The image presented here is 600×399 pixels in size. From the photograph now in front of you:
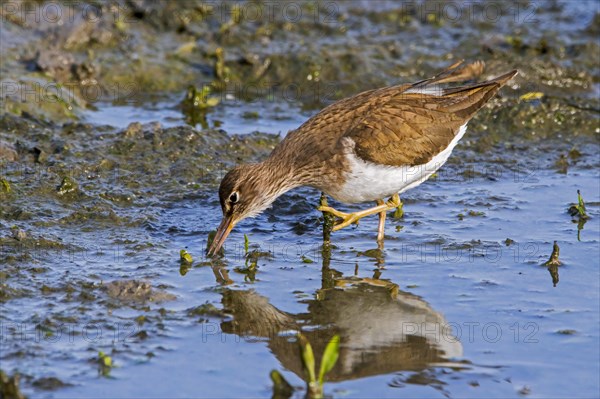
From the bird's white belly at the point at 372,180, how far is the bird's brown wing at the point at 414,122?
60 millimetres

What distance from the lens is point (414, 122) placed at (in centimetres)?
947

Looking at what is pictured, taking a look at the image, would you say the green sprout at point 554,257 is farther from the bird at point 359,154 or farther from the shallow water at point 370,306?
the bird at point 359,154

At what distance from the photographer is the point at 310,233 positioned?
989cm

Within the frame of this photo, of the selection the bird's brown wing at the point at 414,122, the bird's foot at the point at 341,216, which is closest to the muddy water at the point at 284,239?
the bird's foot at the point at 341,216

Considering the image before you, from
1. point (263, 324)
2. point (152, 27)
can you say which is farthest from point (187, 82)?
point (263, 324)

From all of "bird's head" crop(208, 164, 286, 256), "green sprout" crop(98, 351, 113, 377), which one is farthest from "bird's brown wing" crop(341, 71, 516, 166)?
"green sprout" crop(98, 351, 113, 377)

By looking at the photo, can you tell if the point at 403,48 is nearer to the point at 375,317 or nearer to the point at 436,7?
the point at 436,7

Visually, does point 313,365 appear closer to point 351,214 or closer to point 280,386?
point 280,386

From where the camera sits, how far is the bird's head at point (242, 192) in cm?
910

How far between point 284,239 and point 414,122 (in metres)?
1.75

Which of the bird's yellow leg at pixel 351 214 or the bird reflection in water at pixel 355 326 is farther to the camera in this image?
the bird's yellow leg at pixel 351 214

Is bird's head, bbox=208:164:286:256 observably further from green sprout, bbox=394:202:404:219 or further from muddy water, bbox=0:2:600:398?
green sprout, bbox=394:202:404:219

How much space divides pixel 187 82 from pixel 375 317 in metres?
6.52

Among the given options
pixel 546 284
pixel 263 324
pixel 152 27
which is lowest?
pixel 263 324
